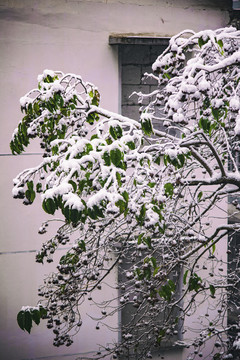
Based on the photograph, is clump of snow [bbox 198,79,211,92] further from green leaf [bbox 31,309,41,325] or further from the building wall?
the building wall

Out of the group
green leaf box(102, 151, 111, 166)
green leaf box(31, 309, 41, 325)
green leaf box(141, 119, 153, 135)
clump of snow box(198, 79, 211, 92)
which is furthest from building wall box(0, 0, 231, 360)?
clump of snow box(198, 79, 211, 92)

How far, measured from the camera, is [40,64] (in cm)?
790

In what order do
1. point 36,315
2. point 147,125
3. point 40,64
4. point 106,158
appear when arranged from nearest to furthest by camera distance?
point 106,158
point 147,125
point 36,315
point 40,64

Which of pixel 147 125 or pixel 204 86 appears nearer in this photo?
pixel 204 86

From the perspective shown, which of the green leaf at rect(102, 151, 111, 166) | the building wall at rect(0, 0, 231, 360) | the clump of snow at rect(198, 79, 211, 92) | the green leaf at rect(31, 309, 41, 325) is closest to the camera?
the clump of snow at rect(198, 79, 211, 92)

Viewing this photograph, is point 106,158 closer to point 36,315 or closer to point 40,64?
point 36,315

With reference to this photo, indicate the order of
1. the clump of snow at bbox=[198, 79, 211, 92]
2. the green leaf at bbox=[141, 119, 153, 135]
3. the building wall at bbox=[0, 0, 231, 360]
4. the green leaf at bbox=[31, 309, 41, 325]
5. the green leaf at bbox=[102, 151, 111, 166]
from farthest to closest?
the building wall at bbox=[0, 0, 231, 360], the green leaf at bbox=[31, 309, 41, 325], the green leaf at bbox=[141, 119, 153, 135], the green leaf at bbox=[102, 151, 111, 166], the clump of snow at bbox=[198, 79, 211, 92]

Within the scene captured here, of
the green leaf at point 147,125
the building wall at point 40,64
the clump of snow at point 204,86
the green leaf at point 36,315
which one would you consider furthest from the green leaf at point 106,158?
the building wall at point 40,64

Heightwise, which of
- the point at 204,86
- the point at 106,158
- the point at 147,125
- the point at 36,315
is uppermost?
the point at 204,86

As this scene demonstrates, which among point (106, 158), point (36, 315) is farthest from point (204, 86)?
point (36, 315)

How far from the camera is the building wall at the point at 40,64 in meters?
7.86

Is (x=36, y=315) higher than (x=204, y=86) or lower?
lower

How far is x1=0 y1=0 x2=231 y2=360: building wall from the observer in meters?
7.86

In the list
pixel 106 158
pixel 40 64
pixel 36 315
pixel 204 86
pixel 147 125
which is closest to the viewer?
pixel 204 86
